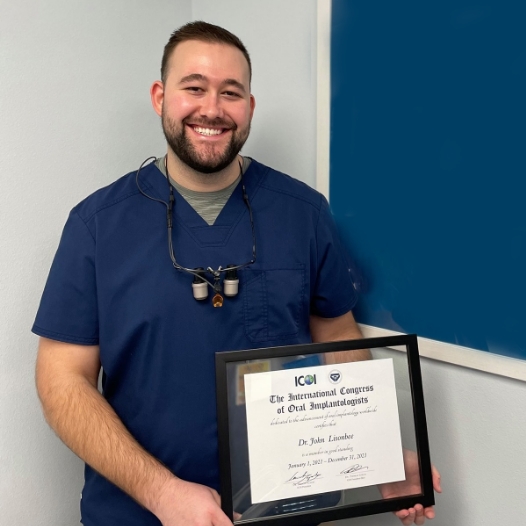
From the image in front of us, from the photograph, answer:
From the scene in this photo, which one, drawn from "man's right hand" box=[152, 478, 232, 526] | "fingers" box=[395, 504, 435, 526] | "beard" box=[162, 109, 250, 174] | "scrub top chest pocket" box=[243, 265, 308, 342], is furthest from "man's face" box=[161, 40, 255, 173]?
"fingers" box=[395, 504, 435, 526]

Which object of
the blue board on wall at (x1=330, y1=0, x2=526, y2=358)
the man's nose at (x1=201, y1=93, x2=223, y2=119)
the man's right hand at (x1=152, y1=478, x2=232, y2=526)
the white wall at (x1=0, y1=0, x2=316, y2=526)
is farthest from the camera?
the white wall at (x1=0, y1=0, x2=316, y2=526)

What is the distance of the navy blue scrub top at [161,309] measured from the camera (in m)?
1.07

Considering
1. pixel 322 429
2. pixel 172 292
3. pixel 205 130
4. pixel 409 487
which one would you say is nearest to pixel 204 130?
pixel 205 130

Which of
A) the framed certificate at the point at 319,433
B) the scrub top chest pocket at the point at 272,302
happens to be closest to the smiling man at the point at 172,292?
the scrub top chest pocket at the point at 272,302

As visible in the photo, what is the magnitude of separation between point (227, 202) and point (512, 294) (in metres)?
0.62

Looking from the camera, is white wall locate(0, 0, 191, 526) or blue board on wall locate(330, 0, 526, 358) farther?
white wall locate(0, 0, 191, 526)

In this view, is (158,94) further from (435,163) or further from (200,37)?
(435,163)

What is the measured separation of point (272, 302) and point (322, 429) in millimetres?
296

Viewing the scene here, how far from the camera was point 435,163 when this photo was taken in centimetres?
112

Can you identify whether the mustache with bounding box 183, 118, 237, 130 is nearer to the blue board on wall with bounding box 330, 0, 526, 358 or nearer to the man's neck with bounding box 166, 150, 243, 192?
the man's neck with bounding box 166, 150, 243, 192

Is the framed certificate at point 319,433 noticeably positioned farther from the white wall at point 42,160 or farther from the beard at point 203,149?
the white wall at point 42,160

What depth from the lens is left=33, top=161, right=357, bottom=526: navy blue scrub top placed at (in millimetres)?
1073
